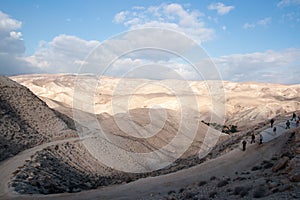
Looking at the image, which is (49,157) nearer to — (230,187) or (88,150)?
(88,150)

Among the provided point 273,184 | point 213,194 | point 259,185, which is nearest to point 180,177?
point 213,194

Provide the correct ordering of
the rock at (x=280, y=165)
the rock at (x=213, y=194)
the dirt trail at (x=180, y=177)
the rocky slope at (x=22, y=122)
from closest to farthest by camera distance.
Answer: the rock at (x=213, y=194), the rock at (x=280, y=165), the dirt trail at (x=180, y=177), the rocky slope at (x=22, y=122)

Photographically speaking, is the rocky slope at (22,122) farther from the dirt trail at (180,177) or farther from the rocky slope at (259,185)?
the rocky slope at (259,185)

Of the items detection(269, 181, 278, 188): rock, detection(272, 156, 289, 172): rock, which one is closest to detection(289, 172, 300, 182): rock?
detection(269, 181, 278, 188): rock

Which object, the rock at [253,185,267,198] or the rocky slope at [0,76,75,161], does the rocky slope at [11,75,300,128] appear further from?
the rock at [253,185,267,198]

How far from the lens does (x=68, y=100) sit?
276 ft

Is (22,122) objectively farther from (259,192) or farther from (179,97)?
(179,97)

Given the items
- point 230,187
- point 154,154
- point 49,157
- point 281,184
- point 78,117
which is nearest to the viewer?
point 281,184

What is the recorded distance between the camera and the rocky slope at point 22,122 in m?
26.5

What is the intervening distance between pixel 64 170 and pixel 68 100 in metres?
64.7

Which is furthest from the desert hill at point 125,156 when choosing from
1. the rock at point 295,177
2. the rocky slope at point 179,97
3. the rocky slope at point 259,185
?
the rocky slope at point 179,97

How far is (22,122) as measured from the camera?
99.7 ft

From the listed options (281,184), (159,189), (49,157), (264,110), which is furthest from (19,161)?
(264,110)

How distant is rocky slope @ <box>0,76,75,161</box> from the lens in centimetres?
2650
